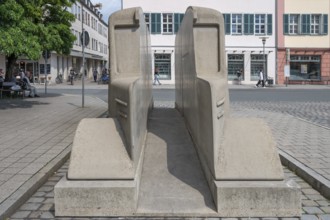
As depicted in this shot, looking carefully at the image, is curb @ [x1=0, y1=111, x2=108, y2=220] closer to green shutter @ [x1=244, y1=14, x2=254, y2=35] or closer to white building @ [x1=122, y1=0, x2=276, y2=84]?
white building @ [x1=122, y1=0, x2=276, y2=84]

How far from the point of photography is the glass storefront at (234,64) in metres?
38.4

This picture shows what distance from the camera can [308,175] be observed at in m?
6.19

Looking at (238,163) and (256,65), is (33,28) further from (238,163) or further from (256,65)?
(256,65)

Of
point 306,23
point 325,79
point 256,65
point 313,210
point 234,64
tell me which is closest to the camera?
point 313,210

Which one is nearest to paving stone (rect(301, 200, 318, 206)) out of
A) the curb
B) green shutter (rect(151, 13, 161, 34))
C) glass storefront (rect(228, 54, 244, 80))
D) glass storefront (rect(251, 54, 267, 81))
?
the curb

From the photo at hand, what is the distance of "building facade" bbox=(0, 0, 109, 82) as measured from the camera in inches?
1711

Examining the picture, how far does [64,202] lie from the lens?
4809 mm

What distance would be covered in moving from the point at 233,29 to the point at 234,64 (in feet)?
9.83

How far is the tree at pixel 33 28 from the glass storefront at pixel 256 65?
74.3 feet

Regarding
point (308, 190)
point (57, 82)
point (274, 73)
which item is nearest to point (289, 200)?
point (308, 190)

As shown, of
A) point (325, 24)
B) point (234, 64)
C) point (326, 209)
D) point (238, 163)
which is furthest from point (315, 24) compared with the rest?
point (238, 163)

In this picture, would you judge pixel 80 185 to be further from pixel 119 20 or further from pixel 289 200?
pixel 119 20

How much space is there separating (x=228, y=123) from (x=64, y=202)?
217 centimetres

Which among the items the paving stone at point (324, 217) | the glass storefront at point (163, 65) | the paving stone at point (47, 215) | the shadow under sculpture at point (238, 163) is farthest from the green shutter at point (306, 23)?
the paving stone at point (47, 215)
